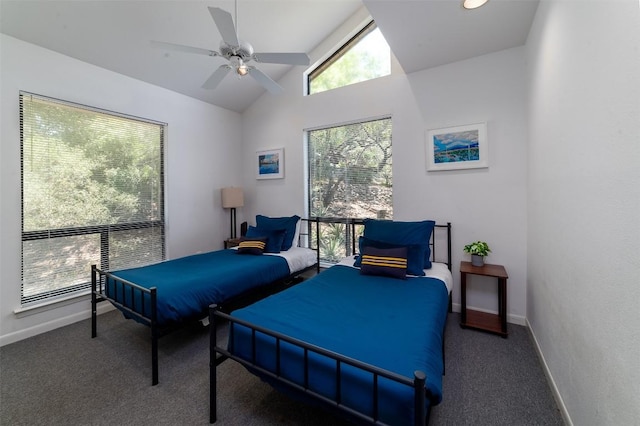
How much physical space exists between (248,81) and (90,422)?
13.6 feet

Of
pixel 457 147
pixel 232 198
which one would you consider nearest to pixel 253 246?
pixel 232 198

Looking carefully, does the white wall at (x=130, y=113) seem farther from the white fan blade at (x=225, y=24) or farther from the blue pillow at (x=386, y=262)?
the blue pillow at (x=386, y=262)

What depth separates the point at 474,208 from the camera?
9.65 feet

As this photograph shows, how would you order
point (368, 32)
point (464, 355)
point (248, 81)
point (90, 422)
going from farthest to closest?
point (248, 81), point (368, 32), point (464, 355), point (90, 422)

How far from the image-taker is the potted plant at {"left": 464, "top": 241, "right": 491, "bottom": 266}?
275 cm

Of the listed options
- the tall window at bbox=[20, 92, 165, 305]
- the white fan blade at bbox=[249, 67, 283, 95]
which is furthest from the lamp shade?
the white fan blade at bbox=[249, 67, 283, 95]

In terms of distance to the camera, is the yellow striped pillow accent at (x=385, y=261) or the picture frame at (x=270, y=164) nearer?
the yellow striped pillow accent at (x=385, y=261)

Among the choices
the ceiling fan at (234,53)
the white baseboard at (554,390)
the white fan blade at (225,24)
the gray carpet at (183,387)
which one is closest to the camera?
the white baseboard at (554,390)

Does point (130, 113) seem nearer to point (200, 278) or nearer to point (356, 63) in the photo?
point (200, 278)

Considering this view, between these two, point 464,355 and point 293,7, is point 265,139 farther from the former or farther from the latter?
point 464,355

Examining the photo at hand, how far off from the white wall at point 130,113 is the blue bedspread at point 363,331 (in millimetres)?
2505

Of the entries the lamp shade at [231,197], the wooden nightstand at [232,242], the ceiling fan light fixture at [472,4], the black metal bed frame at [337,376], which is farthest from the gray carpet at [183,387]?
the ceiling fan light fixture at [472,4]

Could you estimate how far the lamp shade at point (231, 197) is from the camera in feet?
14.1

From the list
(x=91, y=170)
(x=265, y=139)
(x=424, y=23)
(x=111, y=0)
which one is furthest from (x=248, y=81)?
(x=424, y=23)
